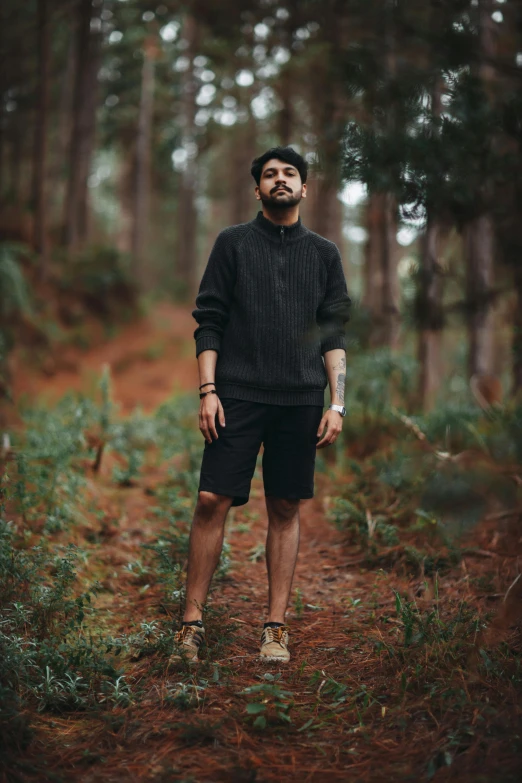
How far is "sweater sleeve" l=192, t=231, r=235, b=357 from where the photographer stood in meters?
3.63

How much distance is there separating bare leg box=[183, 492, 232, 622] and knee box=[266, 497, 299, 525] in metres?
0.27

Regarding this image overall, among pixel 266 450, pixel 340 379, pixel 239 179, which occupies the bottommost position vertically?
pixel 266 450

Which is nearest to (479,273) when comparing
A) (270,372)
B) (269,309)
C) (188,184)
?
(269,309)

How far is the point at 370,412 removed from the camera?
7.76 metres

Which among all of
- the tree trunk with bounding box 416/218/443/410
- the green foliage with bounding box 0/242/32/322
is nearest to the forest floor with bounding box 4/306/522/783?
the tree trunk with bounding box 416/218/443/410

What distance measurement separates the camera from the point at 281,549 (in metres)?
3.69

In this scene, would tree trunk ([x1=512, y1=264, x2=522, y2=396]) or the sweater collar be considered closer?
tree trunk ([x1=512, y1=264, x2=522, y2=396])

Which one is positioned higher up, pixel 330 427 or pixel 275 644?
pixel 330 427

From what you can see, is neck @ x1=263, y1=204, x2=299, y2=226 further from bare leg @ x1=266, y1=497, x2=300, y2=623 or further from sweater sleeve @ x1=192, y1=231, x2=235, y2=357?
bare leg @ x1=266, y1=497, x2=300, y2=623

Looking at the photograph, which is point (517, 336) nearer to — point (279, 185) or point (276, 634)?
A: point (279, 185)

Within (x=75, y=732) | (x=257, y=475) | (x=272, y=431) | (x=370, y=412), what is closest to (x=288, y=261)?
(x=272, y=431)

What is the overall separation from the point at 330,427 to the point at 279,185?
4.19ft

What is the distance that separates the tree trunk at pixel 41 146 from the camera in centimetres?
1439

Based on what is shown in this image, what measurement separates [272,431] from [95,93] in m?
18.7
